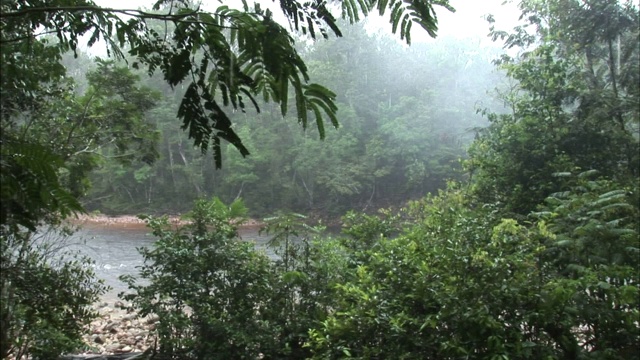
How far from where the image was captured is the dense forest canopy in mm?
916

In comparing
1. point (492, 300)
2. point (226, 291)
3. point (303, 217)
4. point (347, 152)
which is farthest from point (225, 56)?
point (347, 152)

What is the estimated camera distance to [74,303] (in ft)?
12.3

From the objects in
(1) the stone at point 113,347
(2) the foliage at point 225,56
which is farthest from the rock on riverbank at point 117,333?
(2) the foliage at point 225,56

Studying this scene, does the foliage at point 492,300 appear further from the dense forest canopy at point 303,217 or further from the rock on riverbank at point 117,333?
the rock on riverbank at point 117,333

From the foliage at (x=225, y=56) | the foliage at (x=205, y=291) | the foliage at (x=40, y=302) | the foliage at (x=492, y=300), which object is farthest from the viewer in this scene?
the foliage at (x=205, y=291)

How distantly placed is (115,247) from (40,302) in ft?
21.0

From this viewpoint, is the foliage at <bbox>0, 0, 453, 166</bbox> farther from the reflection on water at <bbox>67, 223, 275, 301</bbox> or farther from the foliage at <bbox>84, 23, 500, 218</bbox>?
the foliage at <bbox>84, 23, 500, 218</bbox>

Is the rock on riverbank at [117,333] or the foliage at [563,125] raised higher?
the foliage at [563,125]

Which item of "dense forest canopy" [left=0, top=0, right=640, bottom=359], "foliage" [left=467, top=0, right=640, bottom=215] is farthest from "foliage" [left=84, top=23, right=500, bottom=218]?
"dense forest canopy" [left=0, top=0, right=640, bottom=359]

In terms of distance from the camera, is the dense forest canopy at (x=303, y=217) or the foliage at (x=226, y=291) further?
the foliage at (x=226, y=291)

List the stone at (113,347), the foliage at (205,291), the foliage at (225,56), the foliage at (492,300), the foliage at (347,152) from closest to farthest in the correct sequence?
the foliage at (225,56)
the foliage at (492,300)
the foliage at (205,291)
the stone at (113,347)
the foliage at (347,152)

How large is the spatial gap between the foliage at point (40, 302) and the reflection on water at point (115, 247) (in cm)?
155

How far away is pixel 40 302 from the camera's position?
350cm

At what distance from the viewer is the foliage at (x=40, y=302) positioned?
316cm
